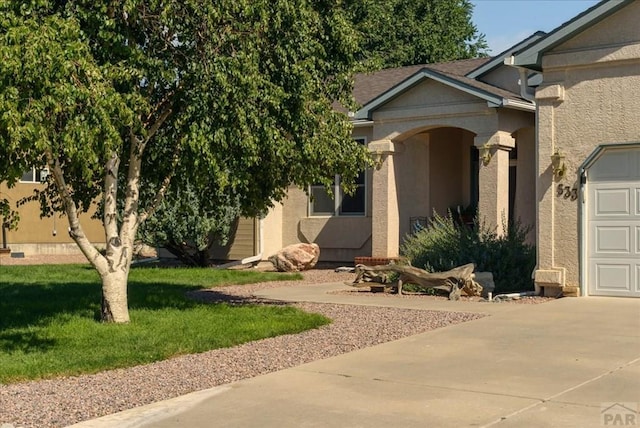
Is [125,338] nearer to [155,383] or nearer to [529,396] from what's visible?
[155,383]

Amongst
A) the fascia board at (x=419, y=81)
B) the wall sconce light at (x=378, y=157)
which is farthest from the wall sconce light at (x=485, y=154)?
the wall sconce light at (x=378, y=157)

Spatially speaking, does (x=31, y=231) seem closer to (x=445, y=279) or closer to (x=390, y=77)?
(x=390, y=77)

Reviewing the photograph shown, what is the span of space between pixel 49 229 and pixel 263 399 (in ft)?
82.6

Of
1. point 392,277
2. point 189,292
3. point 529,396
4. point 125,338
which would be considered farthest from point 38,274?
point 529,396

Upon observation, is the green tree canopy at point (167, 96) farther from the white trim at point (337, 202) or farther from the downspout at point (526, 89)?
the white trim at point (337, 202)

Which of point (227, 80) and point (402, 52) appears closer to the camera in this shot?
point (227, 80)

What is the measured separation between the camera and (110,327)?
436 inches

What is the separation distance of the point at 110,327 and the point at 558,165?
740cm

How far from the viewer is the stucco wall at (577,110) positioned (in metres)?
13.5

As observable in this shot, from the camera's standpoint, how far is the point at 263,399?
299 inches

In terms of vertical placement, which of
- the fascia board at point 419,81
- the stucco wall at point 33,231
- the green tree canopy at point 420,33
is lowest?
the stucco wall at point 33,231

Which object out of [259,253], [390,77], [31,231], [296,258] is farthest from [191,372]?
[31,231]

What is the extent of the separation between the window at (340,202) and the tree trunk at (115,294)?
10835 millimetres

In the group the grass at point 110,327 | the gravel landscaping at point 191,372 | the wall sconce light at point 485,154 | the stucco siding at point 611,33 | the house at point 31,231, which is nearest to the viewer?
the gravel landscaping at point 191,372
